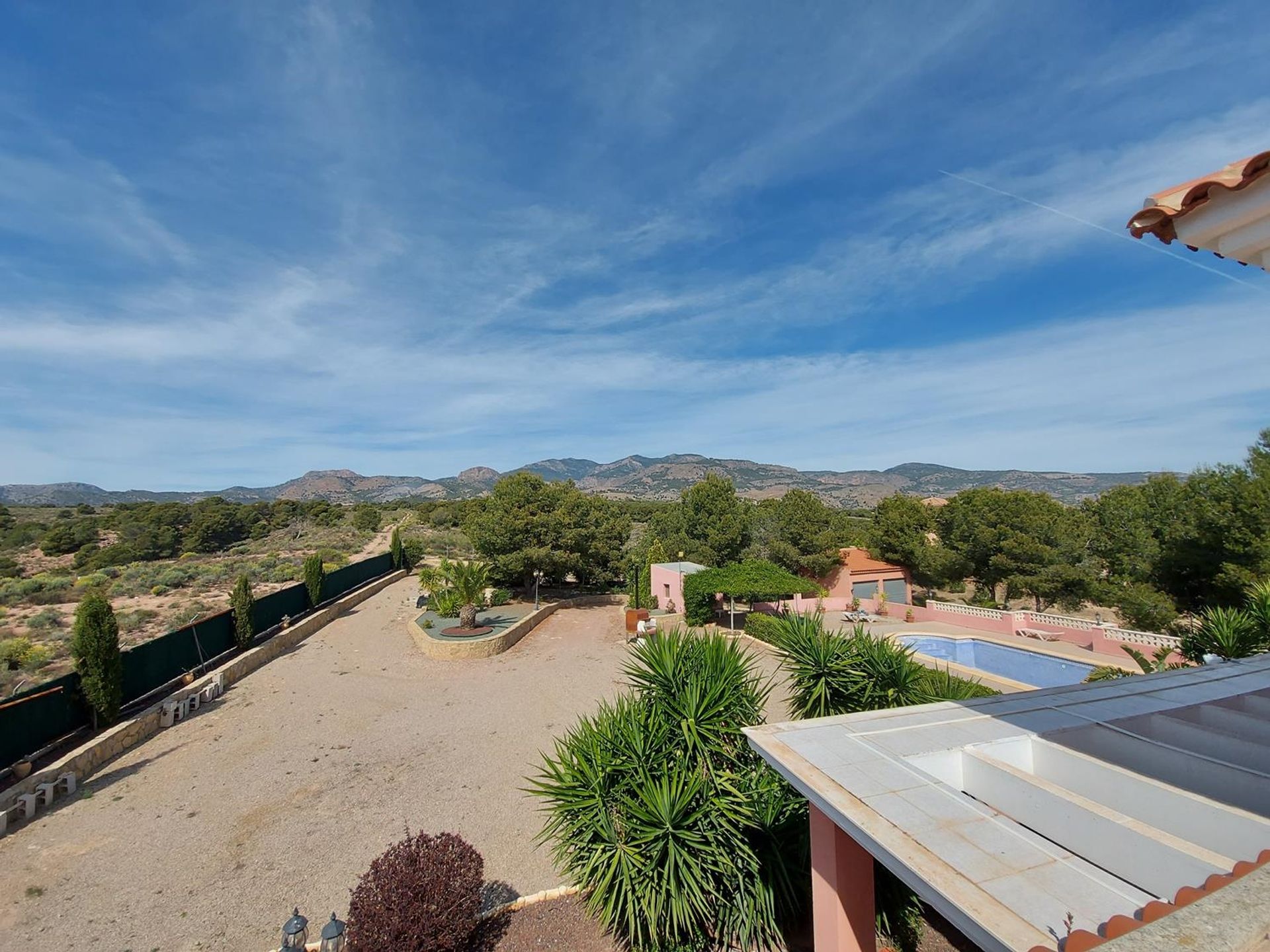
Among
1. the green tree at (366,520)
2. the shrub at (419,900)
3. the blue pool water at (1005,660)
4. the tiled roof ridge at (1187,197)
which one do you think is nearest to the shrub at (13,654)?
the shrub at (419,900)

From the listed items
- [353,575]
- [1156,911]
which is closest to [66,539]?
[353,575]

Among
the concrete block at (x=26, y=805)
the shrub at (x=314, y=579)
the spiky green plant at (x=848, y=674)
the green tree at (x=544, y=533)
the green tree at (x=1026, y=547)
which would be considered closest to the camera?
the spiky green plant at (x=848, y=674)

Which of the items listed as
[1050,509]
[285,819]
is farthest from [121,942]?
[1050,509]

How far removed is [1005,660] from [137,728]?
71.5 feet

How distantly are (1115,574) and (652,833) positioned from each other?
26.3m

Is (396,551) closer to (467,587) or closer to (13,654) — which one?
(467,587)

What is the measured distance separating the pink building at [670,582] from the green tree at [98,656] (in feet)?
51.3

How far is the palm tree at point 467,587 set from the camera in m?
17.3

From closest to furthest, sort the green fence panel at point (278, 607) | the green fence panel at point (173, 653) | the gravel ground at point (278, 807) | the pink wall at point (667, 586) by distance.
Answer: the gravel ground at point (278, 807), the green fence panel at point (173, 653), the green fence panel at point (278, 607), the pink wall at point (667, 586)

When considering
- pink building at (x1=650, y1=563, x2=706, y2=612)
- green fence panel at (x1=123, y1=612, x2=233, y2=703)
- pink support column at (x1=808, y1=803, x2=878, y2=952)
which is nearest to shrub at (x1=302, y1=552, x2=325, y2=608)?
green fence panel at (x1=123, y1=612, x2=233, y2=703)

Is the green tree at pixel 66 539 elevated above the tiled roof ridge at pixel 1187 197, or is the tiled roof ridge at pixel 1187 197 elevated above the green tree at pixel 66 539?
the tiled roof ridge at pixel 1187 197

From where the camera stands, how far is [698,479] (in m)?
104

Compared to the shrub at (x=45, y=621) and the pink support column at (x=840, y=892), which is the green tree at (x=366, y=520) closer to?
the shrub at (x=45, y=621)

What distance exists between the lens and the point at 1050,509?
2531 centimetres
